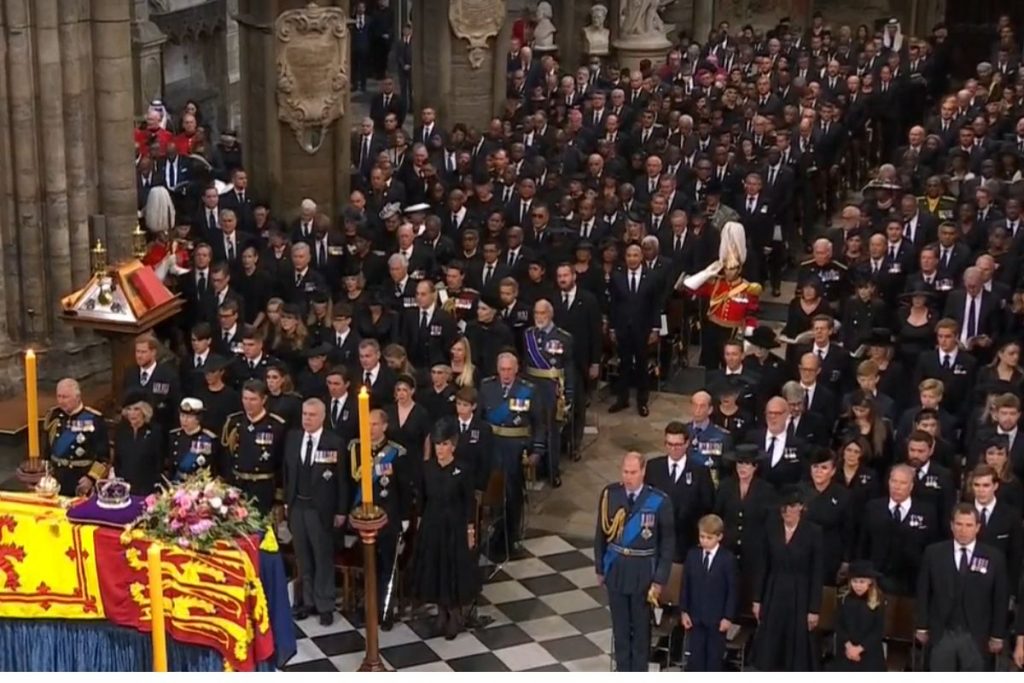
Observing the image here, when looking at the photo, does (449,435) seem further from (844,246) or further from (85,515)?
(844,246)

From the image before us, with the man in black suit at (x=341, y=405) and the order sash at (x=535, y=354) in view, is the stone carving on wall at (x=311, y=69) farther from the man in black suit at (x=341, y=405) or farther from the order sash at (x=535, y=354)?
the man in black suit at (x=341, y=405)

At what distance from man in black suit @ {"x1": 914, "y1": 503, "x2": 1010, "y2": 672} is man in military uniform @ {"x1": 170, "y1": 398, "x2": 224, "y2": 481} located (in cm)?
484

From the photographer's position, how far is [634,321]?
16984 mm

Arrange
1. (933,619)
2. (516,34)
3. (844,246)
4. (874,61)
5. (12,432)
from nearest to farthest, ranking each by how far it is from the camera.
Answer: (933,619) → (12,432) → (844,246) → (874,61) → (516,34)

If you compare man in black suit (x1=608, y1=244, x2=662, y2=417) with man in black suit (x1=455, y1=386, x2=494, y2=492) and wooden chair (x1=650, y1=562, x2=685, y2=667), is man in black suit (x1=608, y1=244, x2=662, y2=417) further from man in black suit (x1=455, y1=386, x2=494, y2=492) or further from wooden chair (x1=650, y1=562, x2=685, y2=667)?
wooden chair (x1=650, y1=562, x2=685, y2=667)

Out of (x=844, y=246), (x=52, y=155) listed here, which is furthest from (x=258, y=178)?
(x=844, y=246)

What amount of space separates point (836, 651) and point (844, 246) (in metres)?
6.93

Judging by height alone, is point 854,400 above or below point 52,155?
below

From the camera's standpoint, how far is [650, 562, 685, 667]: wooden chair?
1239 centimetres

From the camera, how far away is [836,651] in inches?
458

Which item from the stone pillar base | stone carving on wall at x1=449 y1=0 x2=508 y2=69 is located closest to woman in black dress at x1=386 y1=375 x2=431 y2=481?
stone carving on wall at x1=449 y1=0 x2=508 y2=69

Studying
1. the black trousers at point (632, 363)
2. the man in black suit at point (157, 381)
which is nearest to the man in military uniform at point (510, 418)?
the man in black suit at point (157, 381)

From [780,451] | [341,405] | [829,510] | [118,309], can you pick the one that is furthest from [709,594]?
[118,309]

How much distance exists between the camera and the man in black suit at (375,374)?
1407 cm
